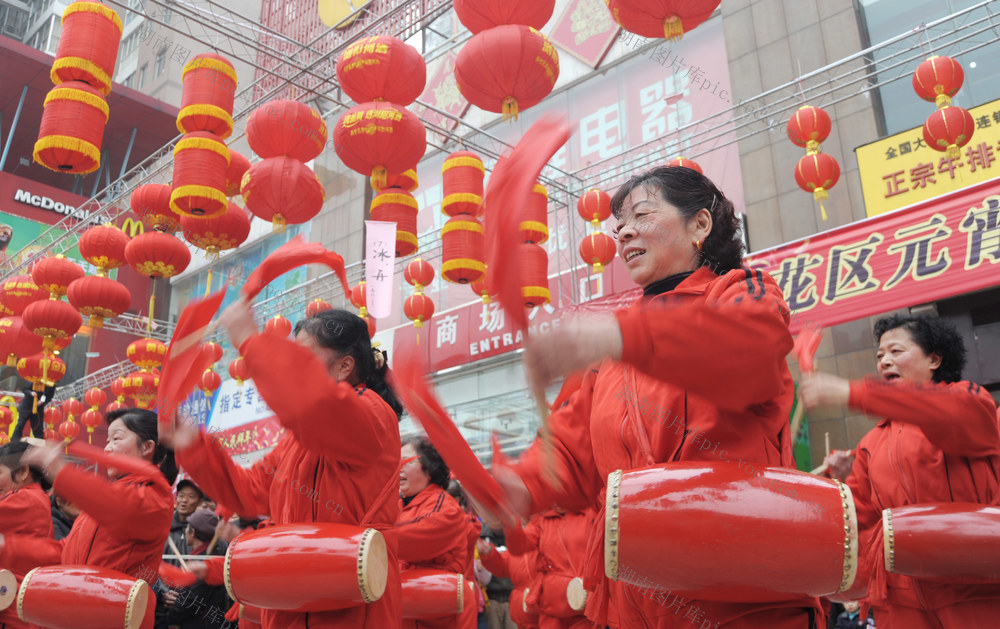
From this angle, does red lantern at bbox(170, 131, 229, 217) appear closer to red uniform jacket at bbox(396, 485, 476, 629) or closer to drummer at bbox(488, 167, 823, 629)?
red uniform jacket at bbox(396, 485, 476, 629)

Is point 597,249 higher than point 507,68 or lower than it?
lower

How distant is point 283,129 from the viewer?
5945 millimetres

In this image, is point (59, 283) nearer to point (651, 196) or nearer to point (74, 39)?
point (74, 39)

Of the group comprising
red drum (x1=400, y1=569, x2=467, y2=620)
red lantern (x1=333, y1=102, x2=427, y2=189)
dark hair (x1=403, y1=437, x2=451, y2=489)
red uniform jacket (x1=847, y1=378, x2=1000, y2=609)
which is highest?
red lantern (x1=333, y1=102, x2=427, y2=189)

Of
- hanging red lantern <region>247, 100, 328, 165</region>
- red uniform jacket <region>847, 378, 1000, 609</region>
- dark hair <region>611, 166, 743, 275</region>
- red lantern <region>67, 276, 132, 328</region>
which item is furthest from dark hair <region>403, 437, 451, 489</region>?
red lantern <region>67, 276, 132, 328</region>

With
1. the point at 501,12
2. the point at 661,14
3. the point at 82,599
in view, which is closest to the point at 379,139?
the point at 501,12

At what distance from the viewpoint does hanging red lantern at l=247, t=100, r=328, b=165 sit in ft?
19.5

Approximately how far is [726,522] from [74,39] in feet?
20.3

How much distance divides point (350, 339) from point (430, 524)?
1.34 metres

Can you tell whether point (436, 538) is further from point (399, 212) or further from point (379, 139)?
point (399, 212)

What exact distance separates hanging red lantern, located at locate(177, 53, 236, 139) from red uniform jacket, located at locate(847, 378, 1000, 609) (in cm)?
524

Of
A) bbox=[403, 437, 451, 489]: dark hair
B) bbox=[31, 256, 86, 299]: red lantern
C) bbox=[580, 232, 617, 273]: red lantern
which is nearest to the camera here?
bbox=[403, 437, 451, 489]: dark hair

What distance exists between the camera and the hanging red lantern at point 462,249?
6.77m

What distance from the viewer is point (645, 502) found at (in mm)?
1253
